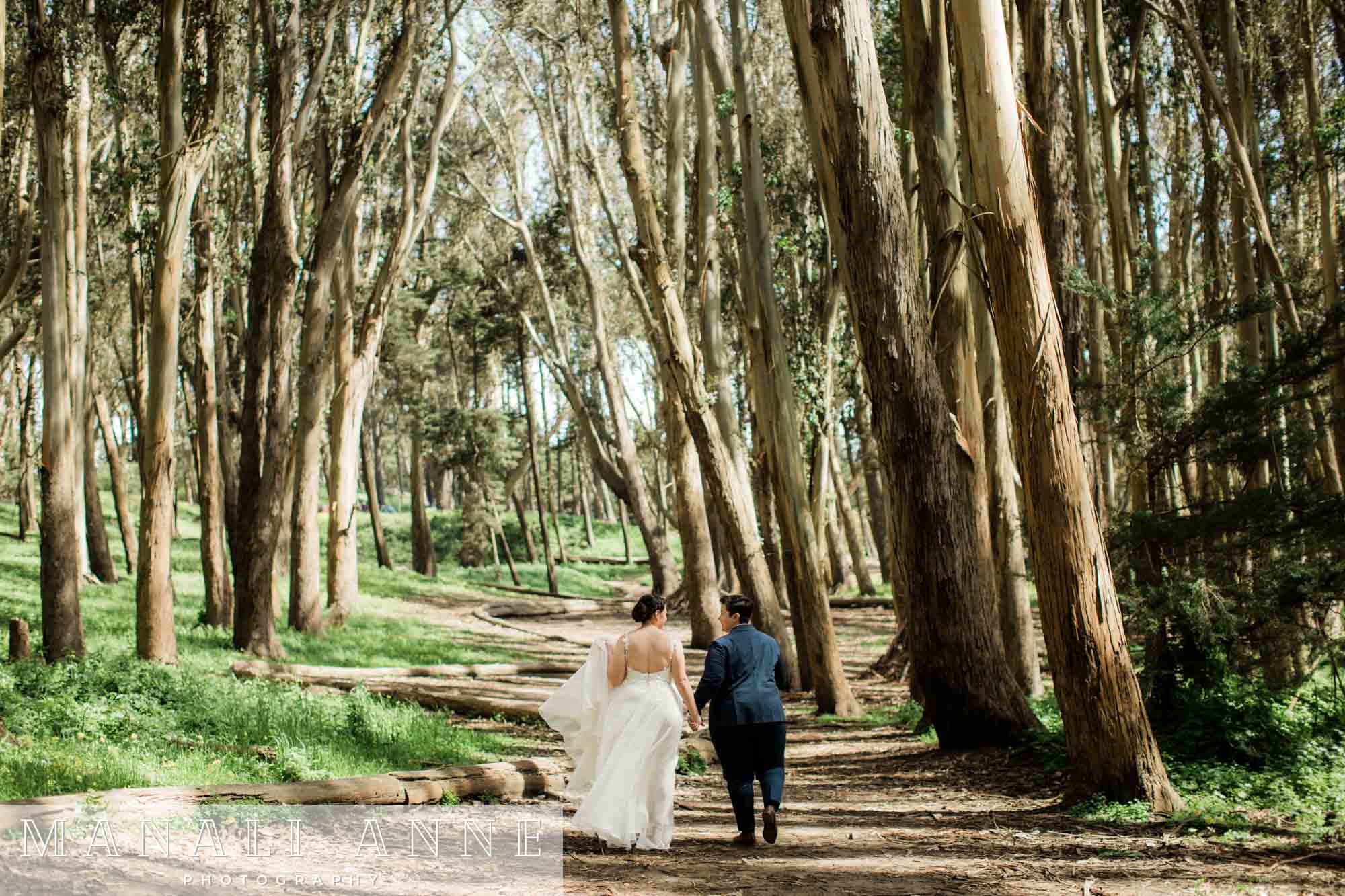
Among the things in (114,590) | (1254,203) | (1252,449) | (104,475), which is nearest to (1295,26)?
(1254,203)

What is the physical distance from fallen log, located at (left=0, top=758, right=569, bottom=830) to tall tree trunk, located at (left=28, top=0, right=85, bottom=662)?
554 centimetres

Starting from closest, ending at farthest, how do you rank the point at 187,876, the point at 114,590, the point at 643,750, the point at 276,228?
the point at 187,876 < the point at 643,750 < the point at 276,228 < the point at 114,590

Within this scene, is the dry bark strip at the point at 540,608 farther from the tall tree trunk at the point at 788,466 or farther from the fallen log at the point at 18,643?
the fallen log at the point at 18,643

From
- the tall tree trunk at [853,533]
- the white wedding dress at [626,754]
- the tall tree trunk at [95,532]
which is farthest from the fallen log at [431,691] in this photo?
the tall tree trunk at [853,533]

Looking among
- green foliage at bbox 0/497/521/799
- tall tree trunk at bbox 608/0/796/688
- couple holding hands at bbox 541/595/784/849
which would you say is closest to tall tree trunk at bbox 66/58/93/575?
green foliage at bbox 0/497/521/799

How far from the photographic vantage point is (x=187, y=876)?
15.2ft

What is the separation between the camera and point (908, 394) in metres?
8.46

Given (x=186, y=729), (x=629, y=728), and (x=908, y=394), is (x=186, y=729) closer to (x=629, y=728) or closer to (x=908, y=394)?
(x=629, y=728)

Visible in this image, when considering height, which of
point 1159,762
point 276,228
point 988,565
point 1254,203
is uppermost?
point 276,228

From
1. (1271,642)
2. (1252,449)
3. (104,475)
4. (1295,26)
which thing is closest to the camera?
(1271,642)

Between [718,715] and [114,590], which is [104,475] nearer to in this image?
[114,590]

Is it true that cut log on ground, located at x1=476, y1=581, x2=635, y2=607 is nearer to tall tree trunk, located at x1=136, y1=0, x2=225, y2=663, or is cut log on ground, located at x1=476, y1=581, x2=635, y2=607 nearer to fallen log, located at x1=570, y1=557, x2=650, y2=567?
fallen log, located at x1=570, y1=557, x2=650, y2=567

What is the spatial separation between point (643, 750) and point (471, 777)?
145cm

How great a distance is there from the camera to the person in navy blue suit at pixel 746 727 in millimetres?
6277
